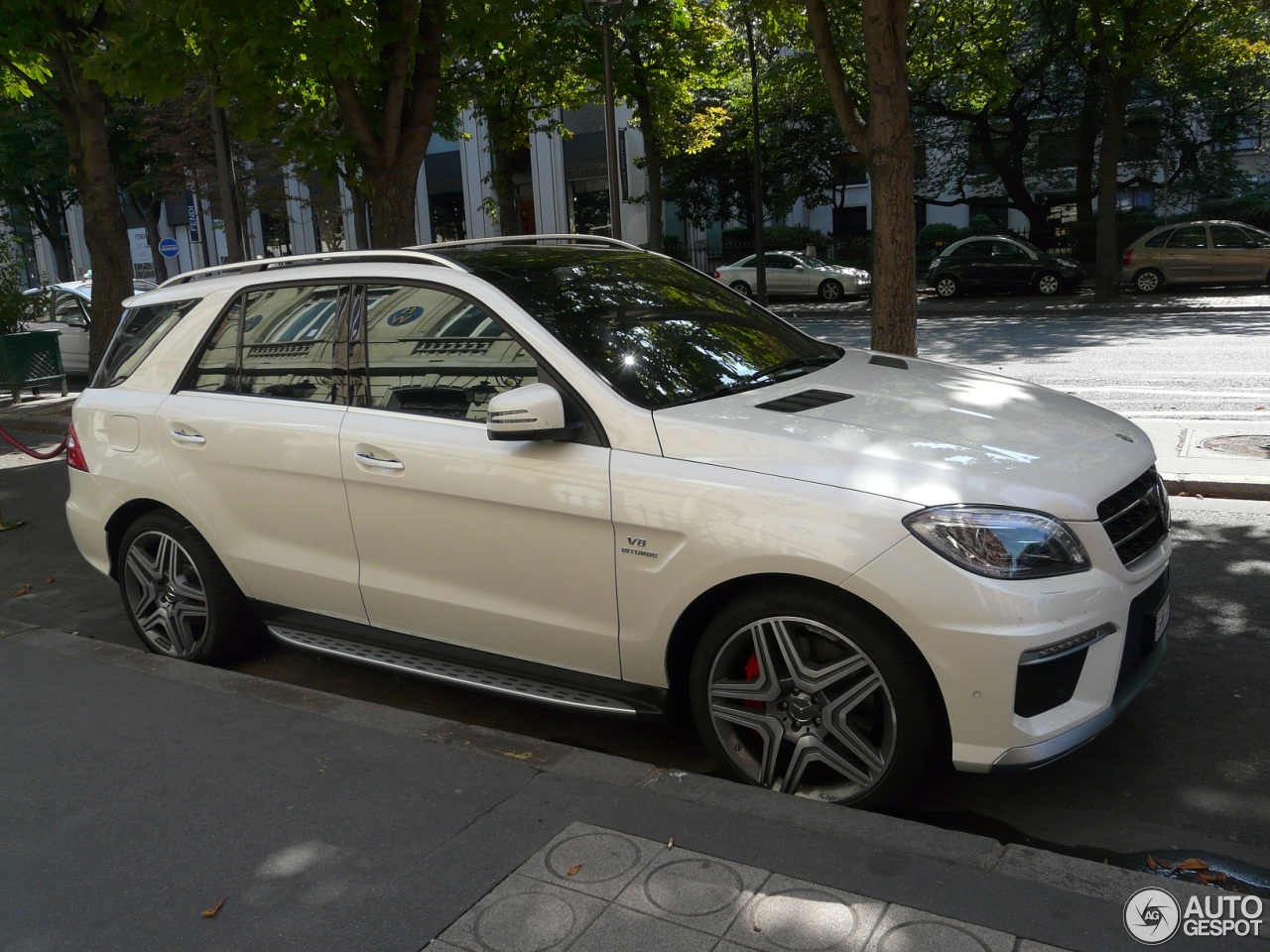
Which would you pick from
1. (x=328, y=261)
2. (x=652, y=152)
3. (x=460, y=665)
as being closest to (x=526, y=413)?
(x=460, y=665)

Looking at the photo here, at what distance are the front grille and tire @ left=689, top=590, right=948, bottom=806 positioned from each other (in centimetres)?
72

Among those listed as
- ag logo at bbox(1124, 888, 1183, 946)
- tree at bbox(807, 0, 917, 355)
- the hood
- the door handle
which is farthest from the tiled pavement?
tree at bbox(807, 0, 917, 355)

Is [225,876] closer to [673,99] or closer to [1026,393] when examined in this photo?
[1026,393]

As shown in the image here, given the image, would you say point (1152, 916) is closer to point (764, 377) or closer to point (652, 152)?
point (764, 377)

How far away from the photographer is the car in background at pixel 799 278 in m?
29.8

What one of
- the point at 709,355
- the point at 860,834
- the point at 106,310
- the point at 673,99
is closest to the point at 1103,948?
the point at 860,834

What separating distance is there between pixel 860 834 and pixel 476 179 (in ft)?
136

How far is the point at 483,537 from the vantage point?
4.15m

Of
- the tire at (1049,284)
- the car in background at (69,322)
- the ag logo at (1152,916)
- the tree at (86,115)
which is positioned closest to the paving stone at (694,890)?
the ag logo at (1152,916)

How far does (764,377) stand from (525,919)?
2.23 m

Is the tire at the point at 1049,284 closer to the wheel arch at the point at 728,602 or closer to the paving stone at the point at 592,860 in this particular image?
the wheel arch at the point at 728,602

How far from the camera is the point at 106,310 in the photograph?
15.4 metres

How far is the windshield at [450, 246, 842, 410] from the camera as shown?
414 cm

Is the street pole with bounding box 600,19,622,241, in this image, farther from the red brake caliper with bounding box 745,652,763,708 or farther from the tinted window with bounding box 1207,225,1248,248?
the tinted window with bounding box 1207,225,1248,248
